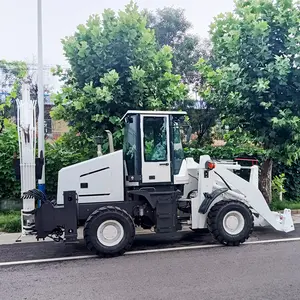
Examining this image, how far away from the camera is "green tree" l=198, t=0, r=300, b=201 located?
9.84 m

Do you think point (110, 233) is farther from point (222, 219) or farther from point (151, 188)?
point (222, 219)

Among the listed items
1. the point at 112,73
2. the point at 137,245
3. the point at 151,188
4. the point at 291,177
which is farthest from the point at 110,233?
the point at 291,177

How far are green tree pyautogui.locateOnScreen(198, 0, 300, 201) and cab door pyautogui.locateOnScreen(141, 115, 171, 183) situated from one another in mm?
3802

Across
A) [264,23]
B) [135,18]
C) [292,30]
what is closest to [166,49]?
[135,18]

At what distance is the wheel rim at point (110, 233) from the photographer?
6539 millimetres

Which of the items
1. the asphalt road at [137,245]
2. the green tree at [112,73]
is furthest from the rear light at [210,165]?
the green tree at [112,73]

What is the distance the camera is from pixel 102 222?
21.4ft

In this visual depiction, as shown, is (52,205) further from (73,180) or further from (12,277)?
(12,277)

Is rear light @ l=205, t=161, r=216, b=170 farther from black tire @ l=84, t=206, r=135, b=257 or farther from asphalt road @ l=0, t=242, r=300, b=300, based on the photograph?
black tire @ l=84, t=206, r=135, b=257

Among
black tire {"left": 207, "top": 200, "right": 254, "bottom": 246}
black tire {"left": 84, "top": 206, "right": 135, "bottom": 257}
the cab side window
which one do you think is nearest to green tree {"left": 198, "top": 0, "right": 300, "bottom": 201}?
black tire {"left": 207, "top": 200, "right": 254, "bottom": 246}

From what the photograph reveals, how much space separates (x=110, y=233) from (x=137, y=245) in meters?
1.00

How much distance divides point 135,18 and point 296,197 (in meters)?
8.24

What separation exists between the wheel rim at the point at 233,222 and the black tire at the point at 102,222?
1904 mm

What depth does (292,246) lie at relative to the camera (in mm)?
6992
